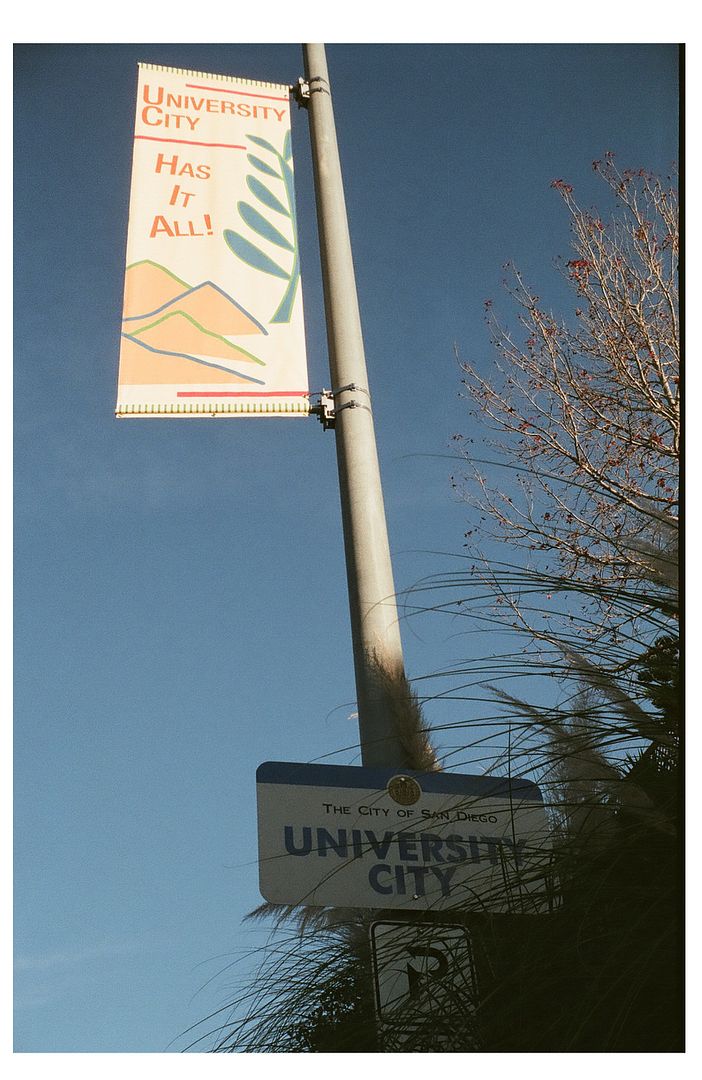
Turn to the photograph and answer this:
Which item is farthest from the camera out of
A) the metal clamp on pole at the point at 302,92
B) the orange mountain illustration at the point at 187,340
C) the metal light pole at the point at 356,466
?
the metal clamp on pole at the point at 302,92

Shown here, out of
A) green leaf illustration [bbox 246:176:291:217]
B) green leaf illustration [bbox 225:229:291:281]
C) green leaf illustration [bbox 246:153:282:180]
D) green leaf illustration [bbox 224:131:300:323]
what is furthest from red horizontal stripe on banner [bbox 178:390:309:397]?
green leaf illustration [bbox 246:153:282:180]

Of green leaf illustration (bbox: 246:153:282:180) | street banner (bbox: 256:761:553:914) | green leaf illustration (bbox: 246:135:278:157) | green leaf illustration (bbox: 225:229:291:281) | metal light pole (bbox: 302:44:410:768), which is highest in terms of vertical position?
green leaf illustration (bbox: 246:135:278:157)

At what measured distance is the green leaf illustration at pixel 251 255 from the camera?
5.20 m

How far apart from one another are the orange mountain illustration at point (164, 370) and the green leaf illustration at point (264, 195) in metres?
1.19

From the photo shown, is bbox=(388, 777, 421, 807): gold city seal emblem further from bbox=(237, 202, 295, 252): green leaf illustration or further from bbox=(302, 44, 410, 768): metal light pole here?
bbox=(237, 202, 295, 252): green leaf illustration

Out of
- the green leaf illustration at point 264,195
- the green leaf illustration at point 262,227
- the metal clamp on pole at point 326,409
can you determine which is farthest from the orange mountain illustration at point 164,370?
the green leaf illustration at point 264,195

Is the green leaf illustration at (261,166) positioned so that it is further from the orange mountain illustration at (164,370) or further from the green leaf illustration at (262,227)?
the orange mountain illustration at (164,370)

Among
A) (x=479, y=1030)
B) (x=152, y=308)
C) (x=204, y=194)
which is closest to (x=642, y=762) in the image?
(x=479, y=1030)

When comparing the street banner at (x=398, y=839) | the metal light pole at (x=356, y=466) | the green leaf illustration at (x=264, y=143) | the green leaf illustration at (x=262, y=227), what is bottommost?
the street banner at (x=398, y=839)

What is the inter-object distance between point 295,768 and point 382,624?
2.36 feet

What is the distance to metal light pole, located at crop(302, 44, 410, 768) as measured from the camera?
3.57 metres

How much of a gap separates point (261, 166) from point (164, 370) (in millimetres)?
1518

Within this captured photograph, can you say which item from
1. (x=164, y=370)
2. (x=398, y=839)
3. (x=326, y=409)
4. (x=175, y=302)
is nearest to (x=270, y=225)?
(x=175, y=302)

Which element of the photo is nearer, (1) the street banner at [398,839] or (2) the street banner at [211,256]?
(1) the street banner at [398,839]
